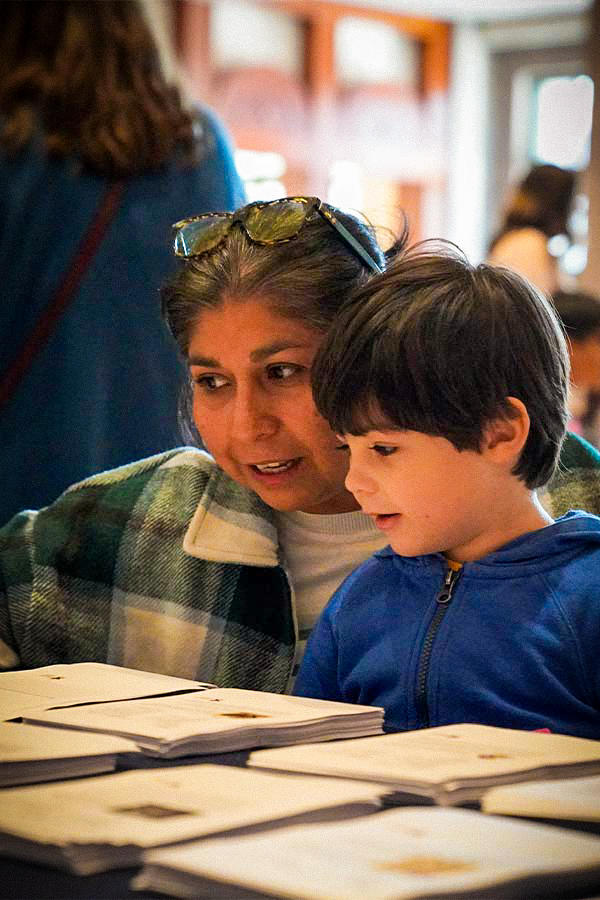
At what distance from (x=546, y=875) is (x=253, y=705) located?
52 centimetres

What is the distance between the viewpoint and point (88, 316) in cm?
213

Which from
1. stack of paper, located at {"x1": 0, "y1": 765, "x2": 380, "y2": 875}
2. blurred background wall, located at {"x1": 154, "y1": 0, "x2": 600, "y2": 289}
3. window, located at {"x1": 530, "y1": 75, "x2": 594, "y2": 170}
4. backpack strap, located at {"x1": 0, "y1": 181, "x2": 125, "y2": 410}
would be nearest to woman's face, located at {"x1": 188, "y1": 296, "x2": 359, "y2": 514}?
backpack strap, located at {"x1": 0, "y1": 181, "x2": 125, "y2": 410}

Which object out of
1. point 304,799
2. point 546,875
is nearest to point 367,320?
point 304,799

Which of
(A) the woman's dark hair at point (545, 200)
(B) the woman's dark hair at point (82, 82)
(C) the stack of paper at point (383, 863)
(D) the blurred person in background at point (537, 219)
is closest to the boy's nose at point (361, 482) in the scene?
(C) the stack of paper at point (383, 863)

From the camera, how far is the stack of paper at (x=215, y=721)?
1126 mm

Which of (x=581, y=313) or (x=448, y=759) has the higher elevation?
(x=448, y=759)

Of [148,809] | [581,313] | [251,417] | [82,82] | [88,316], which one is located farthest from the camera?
[581,313]

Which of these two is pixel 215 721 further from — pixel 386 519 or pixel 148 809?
pixel 386 519

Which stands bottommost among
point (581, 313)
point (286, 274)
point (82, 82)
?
point (581, 313)

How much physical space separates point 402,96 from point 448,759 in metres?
7.49

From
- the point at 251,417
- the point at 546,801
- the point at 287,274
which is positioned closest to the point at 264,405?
the point at 251,417

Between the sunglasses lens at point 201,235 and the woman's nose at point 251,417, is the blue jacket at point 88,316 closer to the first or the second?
the sunglasses lens at point 201,235

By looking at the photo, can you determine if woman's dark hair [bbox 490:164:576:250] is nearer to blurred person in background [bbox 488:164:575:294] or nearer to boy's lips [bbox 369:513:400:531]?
blurred person in background [bbox 488:164:575:294]

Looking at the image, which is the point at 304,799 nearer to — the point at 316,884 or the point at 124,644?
the point at 316,884
